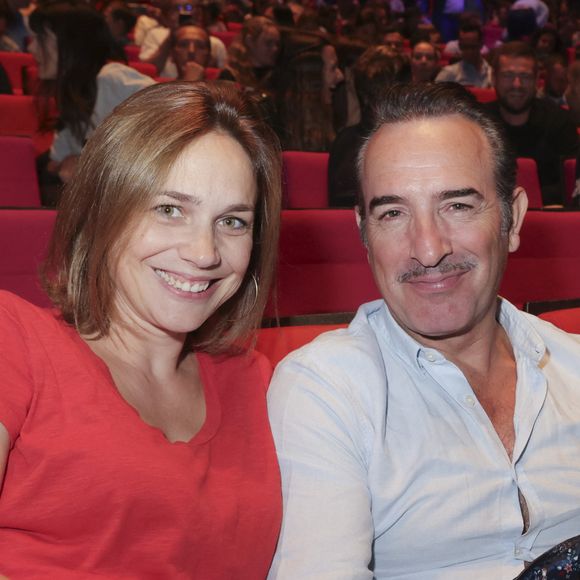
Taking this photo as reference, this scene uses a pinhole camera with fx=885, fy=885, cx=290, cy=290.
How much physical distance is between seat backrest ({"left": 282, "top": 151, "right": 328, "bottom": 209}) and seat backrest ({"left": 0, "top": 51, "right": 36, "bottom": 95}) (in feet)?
8.42

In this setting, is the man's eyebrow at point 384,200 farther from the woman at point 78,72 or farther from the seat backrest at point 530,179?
the seat backrest at point 530,179

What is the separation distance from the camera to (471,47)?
6473mm

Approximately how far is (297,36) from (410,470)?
3374 millimetres

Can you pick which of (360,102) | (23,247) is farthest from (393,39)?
(23,247)

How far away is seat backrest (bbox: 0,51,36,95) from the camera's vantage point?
203 inches

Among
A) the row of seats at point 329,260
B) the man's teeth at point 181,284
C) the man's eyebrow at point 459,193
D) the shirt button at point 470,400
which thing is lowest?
the row of seats at point 329,260

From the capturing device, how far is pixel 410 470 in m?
1.21

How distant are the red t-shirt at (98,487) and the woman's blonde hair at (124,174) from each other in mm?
88

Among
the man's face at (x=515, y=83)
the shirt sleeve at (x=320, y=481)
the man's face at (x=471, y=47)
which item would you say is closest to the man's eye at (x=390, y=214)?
the shirt sleeve at (x=320, y=481)

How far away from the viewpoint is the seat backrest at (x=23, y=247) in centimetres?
167

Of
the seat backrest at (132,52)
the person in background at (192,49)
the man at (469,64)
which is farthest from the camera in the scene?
the man at (469,64)

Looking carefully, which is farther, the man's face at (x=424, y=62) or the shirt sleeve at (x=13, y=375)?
the man's face at (x=424, y=62)

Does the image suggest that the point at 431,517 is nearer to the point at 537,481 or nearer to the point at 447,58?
the point at 537,481

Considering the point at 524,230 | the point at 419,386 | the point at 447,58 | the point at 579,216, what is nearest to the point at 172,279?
the point at 419,386
